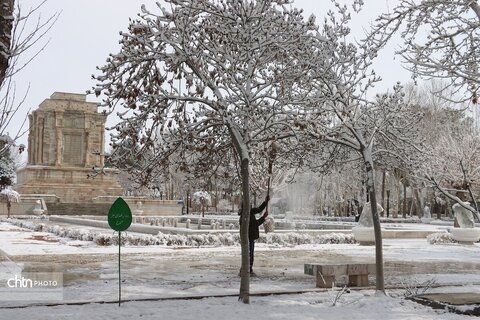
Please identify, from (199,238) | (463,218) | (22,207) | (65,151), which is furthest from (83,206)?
(463,218)

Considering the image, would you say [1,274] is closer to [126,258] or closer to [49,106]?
[126,258]

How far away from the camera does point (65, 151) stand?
5503cm

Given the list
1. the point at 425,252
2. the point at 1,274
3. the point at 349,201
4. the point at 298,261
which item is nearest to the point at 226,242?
the point at 298,261

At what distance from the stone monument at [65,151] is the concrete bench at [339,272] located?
44264mm

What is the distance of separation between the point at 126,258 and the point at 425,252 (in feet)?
36.1

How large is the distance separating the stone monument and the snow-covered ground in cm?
3252

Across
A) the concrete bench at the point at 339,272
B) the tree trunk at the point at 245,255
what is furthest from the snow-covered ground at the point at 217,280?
the concrete bench at the point at 339,272

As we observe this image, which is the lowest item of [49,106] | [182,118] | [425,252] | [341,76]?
[425,252]

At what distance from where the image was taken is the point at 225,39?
8758 millimetres

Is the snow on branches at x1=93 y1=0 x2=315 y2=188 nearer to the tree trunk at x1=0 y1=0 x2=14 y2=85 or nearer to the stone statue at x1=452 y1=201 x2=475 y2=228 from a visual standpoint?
A: the tree trunk at x1=0 y1=0 x2=14 y2=85

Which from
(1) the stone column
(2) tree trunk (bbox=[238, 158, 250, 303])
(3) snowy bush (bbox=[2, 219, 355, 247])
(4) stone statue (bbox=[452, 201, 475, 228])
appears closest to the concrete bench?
(2) tree trunk (bbox=[238, 158, 250, 303])

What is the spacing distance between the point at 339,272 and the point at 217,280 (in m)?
2.67

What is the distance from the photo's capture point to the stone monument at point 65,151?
52.3 m

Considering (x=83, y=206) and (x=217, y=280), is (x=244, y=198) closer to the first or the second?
(x=217, y=280)
